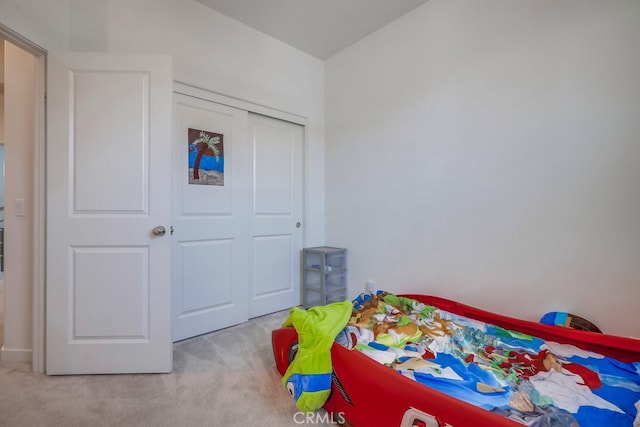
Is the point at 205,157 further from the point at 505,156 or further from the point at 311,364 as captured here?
the point at 505,156

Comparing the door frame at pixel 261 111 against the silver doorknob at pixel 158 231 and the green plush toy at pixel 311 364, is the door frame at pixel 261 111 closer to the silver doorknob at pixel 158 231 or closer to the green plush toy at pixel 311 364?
the silver doorknob at pixel 158 231

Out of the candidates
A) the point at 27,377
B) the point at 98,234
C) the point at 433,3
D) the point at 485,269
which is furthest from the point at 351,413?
the point at 433,3

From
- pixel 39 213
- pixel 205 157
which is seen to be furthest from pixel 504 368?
Result: pixel 39 213

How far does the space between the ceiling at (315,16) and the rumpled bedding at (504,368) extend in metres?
2.50

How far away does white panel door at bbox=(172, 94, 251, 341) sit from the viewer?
227 centimetres

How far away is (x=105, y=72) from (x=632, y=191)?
3.13 m

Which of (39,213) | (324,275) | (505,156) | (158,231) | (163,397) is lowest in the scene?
(163,397)

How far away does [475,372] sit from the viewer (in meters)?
1.26

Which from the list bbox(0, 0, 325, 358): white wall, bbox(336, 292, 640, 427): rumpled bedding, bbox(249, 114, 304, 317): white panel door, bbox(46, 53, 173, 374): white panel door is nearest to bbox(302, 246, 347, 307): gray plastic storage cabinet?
bbox(249, 114, 304, 317): white panel door

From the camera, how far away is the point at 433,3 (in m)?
2.26

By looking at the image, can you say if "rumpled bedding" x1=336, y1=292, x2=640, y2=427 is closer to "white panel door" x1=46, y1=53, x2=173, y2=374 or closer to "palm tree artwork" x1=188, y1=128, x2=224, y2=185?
"white panel door" x1=46, y1=53, x2=173, y2=374

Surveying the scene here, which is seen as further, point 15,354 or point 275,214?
point 275,214

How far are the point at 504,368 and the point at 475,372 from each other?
7.2 inches

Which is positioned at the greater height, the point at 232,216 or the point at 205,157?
the point at 205,157
